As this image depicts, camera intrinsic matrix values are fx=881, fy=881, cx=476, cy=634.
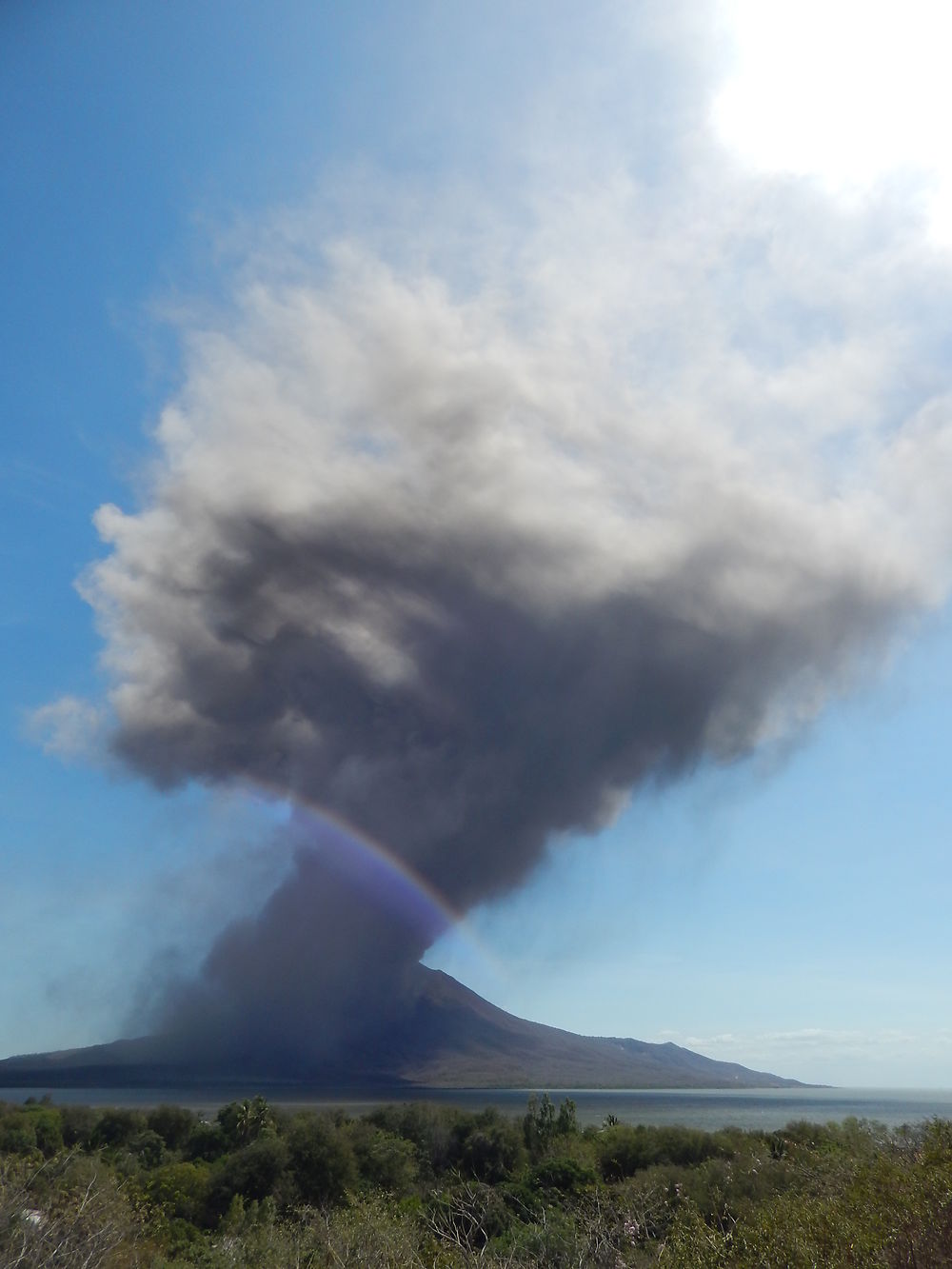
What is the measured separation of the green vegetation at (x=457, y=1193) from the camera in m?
17.4

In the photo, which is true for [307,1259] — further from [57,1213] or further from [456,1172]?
[456,1172]

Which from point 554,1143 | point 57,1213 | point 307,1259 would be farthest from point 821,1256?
point 554,1143

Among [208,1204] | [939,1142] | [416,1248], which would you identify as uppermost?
[939,1142]

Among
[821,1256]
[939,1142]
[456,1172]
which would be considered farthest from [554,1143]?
[821,1256]

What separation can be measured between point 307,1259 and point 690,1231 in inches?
498

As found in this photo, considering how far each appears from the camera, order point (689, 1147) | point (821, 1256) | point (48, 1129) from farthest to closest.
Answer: point (48, 1129), point (689, 1147), point (821, 1256)

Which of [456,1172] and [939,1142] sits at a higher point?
[939,1142]

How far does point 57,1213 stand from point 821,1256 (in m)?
19.7

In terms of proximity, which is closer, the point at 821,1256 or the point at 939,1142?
the point at 821,1256

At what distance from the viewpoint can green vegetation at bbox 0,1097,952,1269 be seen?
57.1 ft

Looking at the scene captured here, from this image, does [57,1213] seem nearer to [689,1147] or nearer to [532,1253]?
[532,1253]

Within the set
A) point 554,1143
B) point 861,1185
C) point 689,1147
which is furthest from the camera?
point 554,1143

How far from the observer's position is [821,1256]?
1490 centimetres

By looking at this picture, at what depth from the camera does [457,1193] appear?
4619 cm
